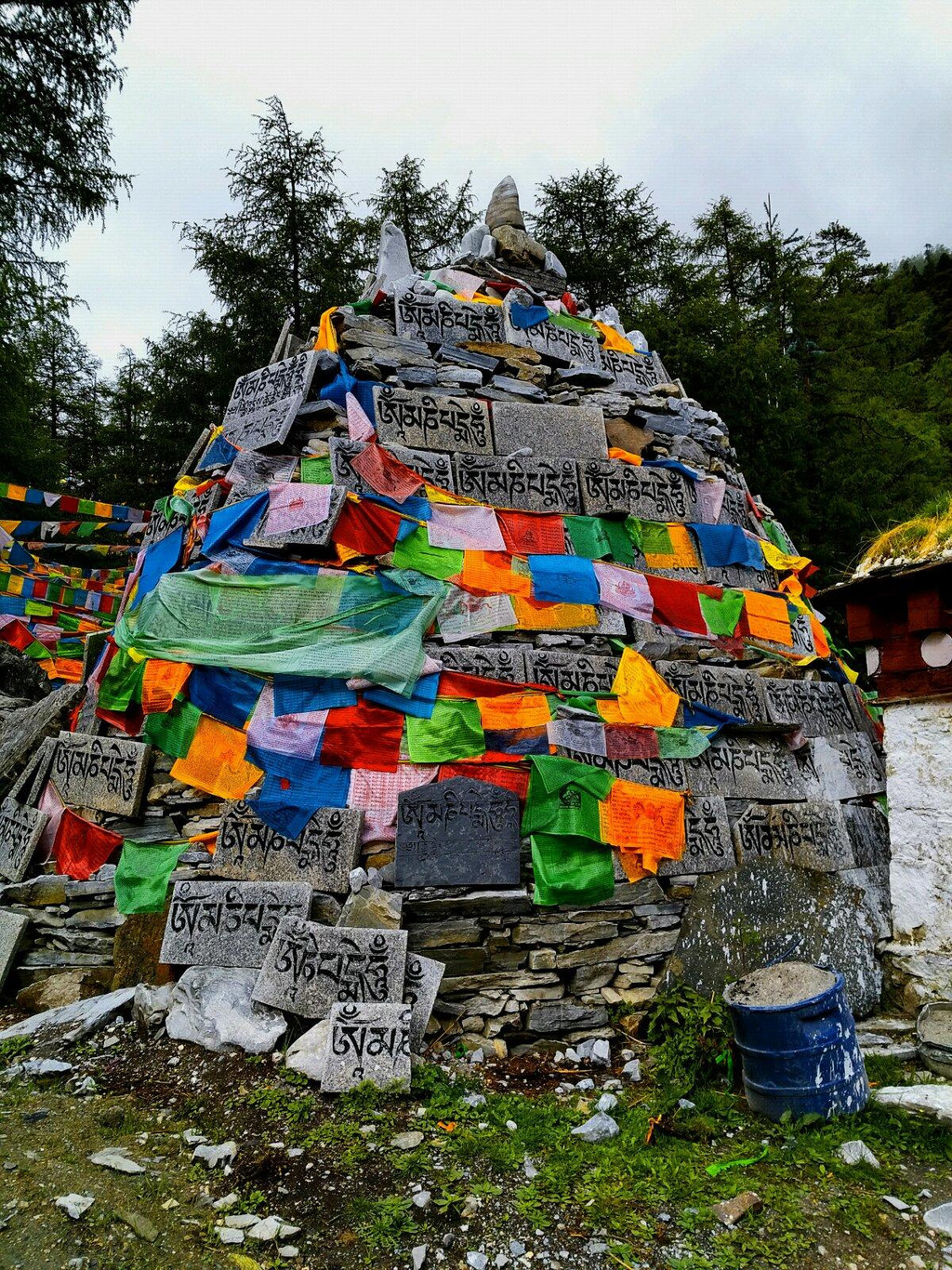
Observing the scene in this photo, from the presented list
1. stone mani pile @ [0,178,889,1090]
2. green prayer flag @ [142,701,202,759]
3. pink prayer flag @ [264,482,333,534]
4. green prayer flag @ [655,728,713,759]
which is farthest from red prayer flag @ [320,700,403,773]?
green prayer flag @ [655,728,713,759]

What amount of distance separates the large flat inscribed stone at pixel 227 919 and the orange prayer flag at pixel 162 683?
1468mm

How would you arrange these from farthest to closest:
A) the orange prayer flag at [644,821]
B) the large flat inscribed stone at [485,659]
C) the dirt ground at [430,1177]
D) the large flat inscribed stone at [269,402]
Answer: the large flat inscribed stone at [269,402]
the large flat inscribed stone at [485,659]
the orange prayer flag at [644,821]
the dirt ground at [430,1177]

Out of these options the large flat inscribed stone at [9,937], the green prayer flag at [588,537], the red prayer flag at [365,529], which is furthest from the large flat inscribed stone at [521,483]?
the large flat inscribed stone at [9,937]

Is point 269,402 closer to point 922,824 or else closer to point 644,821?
point 644,821

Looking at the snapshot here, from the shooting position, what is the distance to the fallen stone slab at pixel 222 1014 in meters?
4.80

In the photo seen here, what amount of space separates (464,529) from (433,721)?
1849mm

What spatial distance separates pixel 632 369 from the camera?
8.98 meters

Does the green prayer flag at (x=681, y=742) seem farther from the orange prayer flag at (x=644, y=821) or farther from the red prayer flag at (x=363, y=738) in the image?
the red prayer flag at (x=363, y=738)

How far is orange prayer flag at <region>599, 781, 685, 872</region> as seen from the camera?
234 inches

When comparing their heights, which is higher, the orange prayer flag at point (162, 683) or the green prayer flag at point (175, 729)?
the orange prayer flag at point (162, 683)

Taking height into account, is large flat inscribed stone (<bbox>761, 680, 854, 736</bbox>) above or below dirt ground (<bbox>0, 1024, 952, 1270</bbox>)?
above

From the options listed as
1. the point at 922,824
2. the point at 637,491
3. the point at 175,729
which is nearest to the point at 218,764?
the point at 175,729

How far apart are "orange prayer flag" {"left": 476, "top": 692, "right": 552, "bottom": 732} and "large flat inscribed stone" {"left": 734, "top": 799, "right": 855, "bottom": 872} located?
1937 mm

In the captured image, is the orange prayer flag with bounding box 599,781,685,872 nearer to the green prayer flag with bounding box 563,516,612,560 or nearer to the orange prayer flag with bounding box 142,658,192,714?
the green prayer flag with bounding box 563,516,612,560
